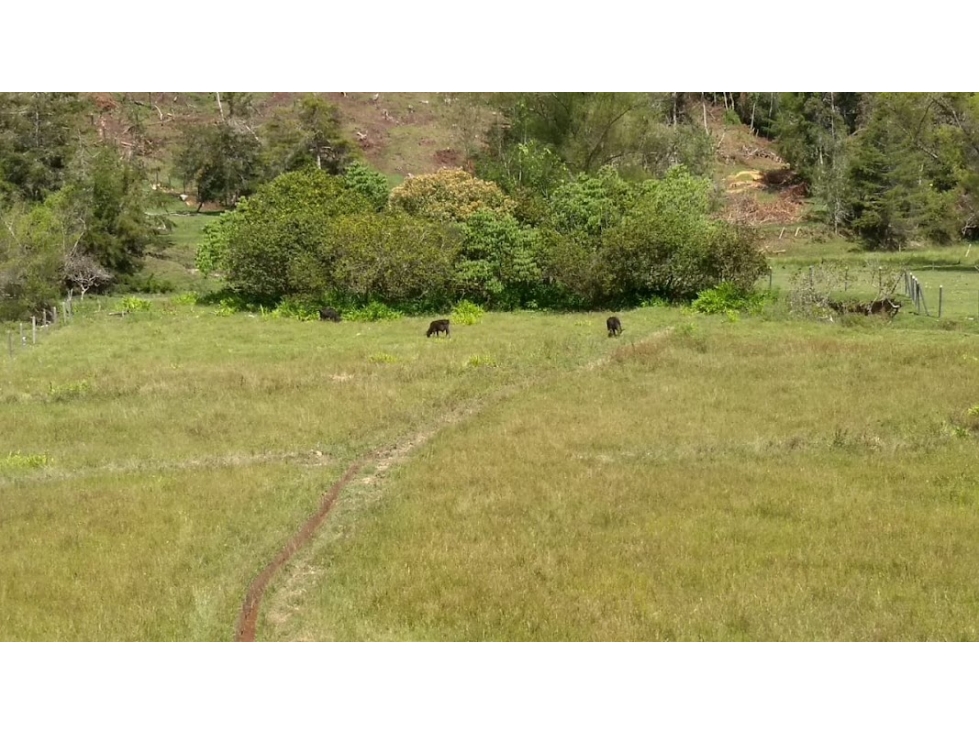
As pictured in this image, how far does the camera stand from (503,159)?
4950cm

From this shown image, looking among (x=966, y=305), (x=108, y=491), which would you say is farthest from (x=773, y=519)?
(x=966, y=305)

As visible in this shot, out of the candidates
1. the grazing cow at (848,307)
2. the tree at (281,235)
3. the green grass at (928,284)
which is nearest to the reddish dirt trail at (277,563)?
the grazing cow at (848,307)

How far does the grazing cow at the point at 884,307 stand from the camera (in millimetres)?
27250

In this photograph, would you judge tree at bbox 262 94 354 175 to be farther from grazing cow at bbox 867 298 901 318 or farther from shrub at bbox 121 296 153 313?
grazing cow at bbox 867 298 901 318

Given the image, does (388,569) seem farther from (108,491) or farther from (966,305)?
(966,305)

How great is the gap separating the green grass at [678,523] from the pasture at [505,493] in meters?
0.05

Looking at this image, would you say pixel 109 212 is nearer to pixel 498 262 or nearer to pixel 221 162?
pixel 221 162

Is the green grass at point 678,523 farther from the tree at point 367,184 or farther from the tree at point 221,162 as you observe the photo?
the tree at point 221,162

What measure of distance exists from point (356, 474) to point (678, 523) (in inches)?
197

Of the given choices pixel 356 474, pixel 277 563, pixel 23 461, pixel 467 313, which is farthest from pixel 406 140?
pixel 277 563

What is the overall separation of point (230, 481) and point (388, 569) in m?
4.22

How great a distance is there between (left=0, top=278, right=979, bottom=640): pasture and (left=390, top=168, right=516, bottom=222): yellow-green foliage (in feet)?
A: 54.1

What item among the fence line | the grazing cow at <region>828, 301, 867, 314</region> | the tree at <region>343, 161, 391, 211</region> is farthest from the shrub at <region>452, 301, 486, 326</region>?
the fence line

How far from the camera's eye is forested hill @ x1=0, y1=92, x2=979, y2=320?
42.4m
